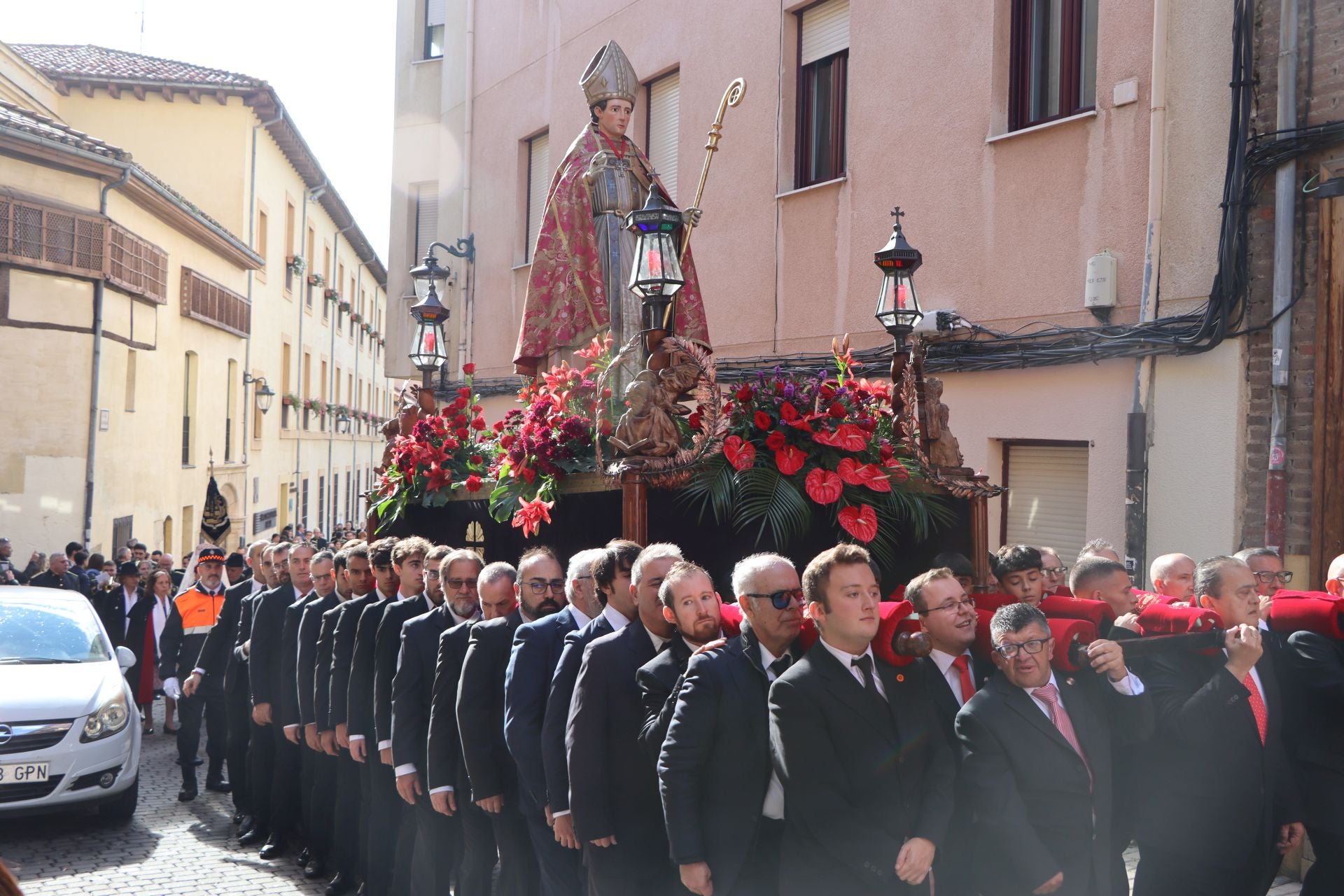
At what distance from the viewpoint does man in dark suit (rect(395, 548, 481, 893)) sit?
18.2 feet

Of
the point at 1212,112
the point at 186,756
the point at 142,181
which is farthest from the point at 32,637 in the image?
the point at 142,181

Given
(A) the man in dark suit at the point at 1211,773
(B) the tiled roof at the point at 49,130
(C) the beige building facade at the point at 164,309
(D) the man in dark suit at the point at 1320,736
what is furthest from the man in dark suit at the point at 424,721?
(B) the tiled roof at the point at 49,130

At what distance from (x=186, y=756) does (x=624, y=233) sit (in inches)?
180

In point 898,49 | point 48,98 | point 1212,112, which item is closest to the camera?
point 1212,112

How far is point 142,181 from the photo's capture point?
1844cm

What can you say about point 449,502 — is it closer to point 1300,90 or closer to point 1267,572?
point 1267,572

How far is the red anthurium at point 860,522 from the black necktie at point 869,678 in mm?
2116

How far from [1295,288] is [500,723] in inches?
206

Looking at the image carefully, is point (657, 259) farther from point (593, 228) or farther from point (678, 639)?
point (678, 639)

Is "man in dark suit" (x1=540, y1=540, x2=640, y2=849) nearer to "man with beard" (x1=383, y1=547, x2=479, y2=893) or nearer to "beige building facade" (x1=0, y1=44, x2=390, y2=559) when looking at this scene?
"man with beard" (x1=383, y1=547, x2=479, y2=893)

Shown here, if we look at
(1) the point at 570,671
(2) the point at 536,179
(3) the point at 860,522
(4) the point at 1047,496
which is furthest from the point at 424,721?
(2) the point at 536,179

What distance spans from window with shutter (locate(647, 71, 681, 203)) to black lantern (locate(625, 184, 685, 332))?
7692 millimetres

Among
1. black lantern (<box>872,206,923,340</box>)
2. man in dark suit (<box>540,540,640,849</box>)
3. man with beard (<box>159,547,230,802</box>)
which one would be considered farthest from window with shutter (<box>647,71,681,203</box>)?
man in dark suit (<box>540,540,640,849</box>)

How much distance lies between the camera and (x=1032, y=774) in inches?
144
